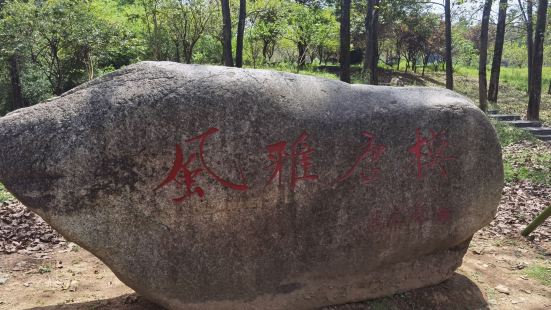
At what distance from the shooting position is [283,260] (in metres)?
3.75

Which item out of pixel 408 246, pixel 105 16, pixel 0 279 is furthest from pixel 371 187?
pixel 105 16

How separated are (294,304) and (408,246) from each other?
119 centimetres

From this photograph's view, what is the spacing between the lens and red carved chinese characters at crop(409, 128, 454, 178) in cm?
399

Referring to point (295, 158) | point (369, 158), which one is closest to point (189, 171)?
point (295, 158)

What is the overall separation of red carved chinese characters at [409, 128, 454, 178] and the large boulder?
0.04ft

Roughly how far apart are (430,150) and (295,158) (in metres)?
1.32

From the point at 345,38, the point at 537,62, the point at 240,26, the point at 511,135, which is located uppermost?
the point at 240,26

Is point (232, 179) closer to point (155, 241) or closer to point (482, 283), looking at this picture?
point (155, 241)

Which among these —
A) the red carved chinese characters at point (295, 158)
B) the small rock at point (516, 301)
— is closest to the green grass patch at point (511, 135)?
the small rock at point (516, 301)

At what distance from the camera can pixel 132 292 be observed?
4469mm

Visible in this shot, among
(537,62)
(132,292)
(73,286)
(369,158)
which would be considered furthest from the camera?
(537,62)

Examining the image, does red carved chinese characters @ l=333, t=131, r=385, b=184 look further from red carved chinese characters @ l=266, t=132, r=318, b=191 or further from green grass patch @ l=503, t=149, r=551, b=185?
green grass patch @ l=503, t=149, r=551, b=185

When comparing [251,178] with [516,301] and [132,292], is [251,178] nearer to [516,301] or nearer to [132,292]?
[132,292]

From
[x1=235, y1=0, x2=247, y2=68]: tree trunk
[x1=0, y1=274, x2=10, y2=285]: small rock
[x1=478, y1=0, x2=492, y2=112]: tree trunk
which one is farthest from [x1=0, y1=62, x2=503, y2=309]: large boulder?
[x1=478, y1=0, x2=492, y2=112]: tree trunk
